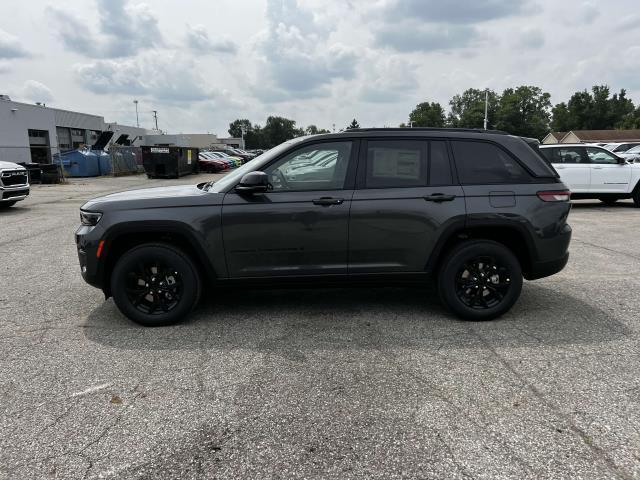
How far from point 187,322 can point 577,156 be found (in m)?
11.8

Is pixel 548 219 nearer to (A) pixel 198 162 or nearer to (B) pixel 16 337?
(B) pixel 16 337

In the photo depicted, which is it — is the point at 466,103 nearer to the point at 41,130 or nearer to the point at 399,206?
the point at 41,130

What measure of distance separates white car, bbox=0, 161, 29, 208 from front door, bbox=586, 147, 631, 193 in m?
15.1

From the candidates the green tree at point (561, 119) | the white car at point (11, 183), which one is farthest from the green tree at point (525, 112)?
the white car at point (11, 183)

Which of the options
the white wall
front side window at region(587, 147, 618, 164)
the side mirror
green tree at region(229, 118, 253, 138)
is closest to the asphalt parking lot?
the side mirror

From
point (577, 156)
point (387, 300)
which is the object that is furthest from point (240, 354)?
point (577, 156)

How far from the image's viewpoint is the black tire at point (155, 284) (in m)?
4.36

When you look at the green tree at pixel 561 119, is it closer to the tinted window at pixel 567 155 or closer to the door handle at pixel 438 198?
the tinted window at pixel 567 155

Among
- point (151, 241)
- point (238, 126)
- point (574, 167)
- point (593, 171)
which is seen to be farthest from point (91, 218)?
point (238, 126)

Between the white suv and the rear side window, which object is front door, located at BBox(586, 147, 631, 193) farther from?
the rear side window

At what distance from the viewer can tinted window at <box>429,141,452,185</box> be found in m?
A: 4.51

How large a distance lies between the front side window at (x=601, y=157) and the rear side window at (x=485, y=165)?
9708 millimetres

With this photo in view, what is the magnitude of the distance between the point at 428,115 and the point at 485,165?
12456 centimetres

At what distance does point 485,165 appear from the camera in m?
4.57
